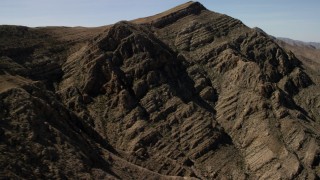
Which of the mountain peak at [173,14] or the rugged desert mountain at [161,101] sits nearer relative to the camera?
the rugged desert mountain at [161,101]

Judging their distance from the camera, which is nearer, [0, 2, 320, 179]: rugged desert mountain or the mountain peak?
[0, 2, 320, 179]: rugged desert mountain

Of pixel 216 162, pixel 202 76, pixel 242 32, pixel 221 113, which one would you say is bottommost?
pixel 216 162

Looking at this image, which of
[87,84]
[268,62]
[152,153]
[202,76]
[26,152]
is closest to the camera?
[26,152]

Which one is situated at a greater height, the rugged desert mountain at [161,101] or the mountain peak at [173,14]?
the mountain peak at [173,14]

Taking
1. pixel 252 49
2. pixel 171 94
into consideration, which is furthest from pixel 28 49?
pixel 252 49

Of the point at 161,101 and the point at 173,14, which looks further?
the point at 173,14

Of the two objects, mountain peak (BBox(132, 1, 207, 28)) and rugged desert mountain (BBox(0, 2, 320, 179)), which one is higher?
mountain peak (BBox(132, 1, 207, 28))

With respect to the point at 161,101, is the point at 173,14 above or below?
above

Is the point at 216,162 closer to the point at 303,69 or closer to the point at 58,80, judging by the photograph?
the point at 58,80
